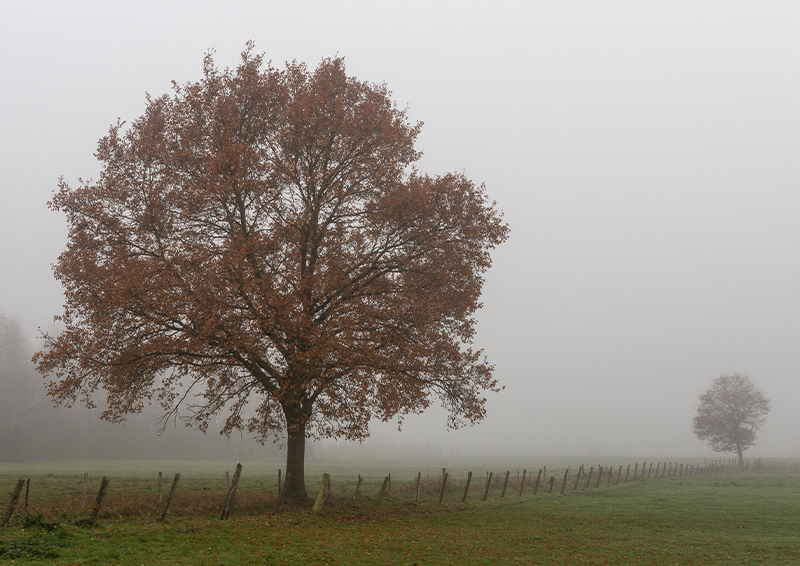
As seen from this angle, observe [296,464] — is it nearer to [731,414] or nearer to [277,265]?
[277,265]

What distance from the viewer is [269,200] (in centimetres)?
2464

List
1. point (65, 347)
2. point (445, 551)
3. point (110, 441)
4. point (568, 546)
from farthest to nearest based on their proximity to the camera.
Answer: point (110, 441)
point (65, 347)
point (568, 546)
point (445, 551)

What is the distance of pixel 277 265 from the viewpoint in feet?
76.6

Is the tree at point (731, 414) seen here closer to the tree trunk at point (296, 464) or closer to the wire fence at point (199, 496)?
the wire fence at point (199, 496)

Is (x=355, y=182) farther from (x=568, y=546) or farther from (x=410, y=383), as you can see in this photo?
(x=568, y=546)

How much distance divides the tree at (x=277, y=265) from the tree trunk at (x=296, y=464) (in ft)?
0.32

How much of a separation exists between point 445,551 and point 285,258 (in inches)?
568

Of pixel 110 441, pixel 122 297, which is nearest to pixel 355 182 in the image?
pixel 122 297

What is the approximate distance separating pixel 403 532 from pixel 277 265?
1291 centimetres

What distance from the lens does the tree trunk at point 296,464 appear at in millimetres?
24312

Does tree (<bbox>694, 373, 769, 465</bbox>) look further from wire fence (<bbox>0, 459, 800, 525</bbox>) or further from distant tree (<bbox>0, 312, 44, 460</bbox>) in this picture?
distant tree (<bbox>0, 312, 44, 460</bbox>)

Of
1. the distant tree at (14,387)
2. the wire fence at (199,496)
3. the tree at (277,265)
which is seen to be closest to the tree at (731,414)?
the wire fence at (199,496)

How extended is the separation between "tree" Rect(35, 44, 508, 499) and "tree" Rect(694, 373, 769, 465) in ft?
248

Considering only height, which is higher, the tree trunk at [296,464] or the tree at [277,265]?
the tree at [277,265]
